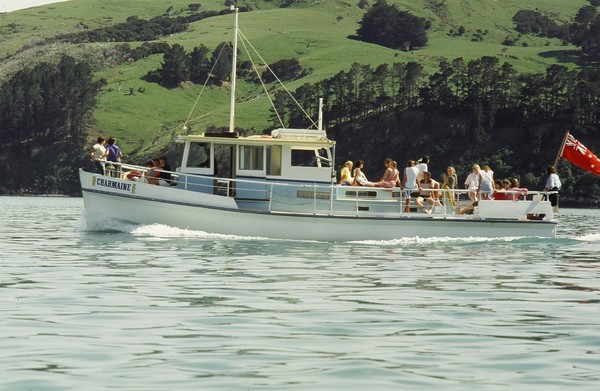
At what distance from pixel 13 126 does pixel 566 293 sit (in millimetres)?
178970

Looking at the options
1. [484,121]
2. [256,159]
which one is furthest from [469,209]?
[484,121]

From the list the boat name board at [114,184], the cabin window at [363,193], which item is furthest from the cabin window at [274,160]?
the boat name board at [114,184]

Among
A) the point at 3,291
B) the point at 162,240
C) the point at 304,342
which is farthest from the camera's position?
the point at 162,240

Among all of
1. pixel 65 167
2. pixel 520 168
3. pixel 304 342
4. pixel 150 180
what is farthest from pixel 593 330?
pixel 65 167

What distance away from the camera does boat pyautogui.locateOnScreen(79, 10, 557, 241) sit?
35.7 m

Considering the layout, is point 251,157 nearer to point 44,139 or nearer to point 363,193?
point 363,193

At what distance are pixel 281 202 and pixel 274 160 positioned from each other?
4.65 ft

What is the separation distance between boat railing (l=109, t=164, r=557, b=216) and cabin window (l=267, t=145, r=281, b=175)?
0.35 m

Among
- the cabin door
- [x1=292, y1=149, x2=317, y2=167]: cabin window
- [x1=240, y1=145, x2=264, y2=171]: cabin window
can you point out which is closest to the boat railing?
the cabin door

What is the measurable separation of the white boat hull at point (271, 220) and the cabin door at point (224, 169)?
1002 mm

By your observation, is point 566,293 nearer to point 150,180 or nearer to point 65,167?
point 150,180

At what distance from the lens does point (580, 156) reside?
3828 centimetres

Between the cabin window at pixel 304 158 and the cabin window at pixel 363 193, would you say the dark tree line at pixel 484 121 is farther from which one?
the cabin window at pixel 304 158

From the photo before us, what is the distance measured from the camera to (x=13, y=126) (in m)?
193
